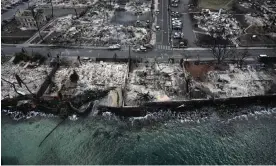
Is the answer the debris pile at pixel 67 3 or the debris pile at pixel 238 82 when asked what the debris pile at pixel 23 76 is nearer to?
the debris pile at pixel 238 82

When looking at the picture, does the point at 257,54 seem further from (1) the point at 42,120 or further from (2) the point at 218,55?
(1) the point at 42,120

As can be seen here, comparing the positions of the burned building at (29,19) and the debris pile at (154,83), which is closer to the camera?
the debris pile at (154,83)

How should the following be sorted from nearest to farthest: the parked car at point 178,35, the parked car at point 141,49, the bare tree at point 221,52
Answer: the bare tree at point 221,52
the parked car at point 141,49
the parked car at point 178,35

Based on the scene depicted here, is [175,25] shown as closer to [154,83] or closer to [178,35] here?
[178,35]

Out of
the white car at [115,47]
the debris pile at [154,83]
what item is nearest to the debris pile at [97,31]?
the white car at [115,47]

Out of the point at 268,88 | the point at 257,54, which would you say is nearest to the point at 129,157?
the point at 268,88

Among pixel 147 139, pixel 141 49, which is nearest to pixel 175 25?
pixel 141 49
